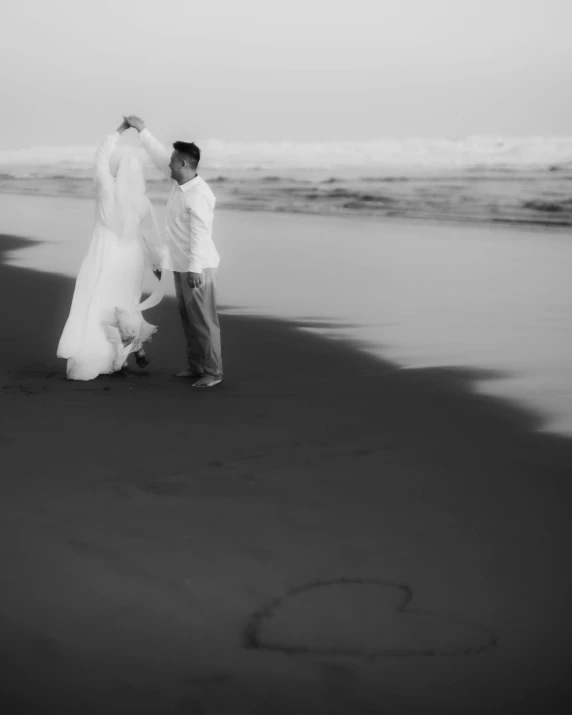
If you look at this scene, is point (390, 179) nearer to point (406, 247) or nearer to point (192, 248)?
point (406, 247)

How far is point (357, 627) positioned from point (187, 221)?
3181 mm

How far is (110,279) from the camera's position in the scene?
206 inches

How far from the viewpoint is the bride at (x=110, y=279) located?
5082 millimetres

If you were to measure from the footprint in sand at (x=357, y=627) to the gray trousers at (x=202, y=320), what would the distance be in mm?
2691

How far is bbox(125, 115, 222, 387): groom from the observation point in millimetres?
5137

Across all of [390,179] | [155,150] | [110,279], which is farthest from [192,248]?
[390,179]

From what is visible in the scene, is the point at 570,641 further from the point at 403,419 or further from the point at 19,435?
the point at 19,435

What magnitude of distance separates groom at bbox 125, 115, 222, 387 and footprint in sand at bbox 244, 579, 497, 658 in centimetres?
269

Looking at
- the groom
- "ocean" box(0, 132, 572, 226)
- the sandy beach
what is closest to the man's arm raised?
the groom

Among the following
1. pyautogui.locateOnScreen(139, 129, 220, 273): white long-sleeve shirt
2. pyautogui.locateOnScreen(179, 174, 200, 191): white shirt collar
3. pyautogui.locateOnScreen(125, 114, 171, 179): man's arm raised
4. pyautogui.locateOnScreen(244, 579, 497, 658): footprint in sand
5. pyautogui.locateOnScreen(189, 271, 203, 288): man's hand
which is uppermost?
pyautogui.locateOnScreen(125, 114, 171, 179): man's arm raised

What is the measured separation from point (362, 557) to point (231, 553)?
0.42 meters

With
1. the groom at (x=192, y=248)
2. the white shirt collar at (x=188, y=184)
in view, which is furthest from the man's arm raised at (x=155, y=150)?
the white shirt collar at (x=188, y=184)

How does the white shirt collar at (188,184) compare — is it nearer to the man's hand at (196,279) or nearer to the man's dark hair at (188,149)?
the man's dark hair at (188,149)

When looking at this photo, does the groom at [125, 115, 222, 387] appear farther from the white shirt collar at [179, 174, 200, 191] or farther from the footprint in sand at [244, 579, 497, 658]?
the footprint in sand at [244, 579, 497, 658]
